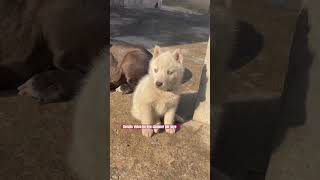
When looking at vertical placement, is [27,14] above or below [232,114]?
above

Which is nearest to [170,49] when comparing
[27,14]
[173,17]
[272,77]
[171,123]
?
[173,17]

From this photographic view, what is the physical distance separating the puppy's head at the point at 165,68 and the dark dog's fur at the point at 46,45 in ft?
1.07

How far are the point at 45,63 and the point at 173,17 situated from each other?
0.80 metres

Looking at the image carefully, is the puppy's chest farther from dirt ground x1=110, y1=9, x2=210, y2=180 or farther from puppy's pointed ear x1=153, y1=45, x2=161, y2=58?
puppy's pointed ear x1=153, y1=45, x2=161, y2=58

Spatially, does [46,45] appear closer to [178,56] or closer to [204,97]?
[178,56]

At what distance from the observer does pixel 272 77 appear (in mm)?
3006

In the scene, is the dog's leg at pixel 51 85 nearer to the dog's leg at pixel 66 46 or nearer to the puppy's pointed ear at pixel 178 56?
the dog's leg at pixel 66 46

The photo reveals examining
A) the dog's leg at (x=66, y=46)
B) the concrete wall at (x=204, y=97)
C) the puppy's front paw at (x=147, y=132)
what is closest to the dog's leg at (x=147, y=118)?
the puppy's front paw at (x=147, y=132)

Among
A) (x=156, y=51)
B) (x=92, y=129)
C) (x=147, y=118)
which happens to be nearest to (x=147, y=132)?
(x=147, y=118)

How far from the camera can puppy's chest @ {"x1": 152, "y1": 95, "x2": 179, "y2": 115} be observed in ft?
9.37

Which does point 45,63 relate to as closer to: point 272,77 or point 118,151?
point 118,151

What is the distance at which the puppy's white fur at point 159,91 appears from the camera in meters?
2.79

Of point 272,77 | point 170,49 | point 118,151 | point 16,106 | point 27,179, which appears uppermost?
point 170,49

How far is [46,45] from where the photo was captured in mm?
2914
